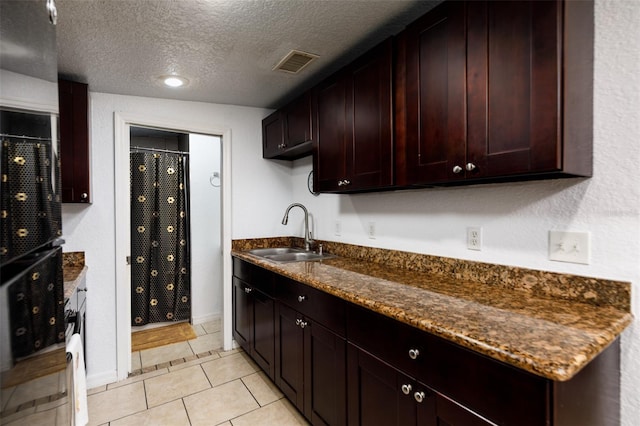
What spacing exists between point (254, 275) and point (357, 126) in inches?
52.4

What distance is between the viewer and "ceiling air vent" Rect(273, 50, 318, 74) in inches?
75.5

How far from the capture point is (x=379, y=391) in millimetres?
1246

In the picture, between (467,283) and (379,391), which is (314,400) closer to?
(379,391)

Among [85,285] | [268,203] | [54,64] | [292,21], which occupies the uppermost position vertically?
[292,21]

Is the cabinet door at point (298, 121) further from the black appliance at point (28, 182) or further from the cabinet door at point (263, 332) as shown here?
the black appliance at point (28, 182)

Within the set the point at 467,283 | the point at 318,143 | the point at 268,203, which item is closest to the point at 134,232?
the point at 268,203

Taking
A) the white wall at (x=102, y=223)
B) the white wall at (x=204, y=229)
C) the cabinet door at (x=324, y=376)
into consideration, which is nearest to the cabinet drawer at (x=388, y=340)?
the cabinet door at (x=324, y=376)

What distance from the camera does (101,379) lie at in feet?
7.76

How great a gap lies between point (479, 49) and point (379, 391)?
1367 millimetres

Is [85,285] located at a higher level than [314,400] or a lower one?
higher

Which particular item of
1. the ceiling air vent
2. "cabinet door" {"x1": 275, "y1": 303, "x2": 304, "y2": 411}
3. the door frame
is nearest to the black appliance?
"cabinet door" {"x1": 275, "y1": 303, "x2": 304, "y2": 411}

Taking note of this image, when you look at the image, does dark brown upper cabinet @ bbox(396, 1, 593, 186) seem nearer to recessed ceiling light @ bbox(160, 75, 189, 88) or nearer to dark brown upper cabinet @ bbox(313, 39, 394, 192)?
dark brown upper cabinet @ bbox(313, 39, 394, 192)

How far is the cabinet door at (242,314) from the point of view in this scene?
252cm

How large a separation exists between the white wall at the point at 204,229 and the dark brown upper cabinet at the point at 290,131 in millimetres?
976
